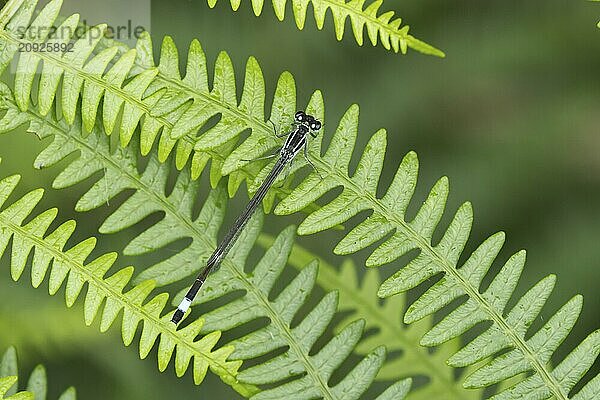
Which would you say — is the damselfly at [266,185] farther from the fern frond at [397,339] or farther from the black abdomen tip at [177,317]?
the fern frond at [397,339]

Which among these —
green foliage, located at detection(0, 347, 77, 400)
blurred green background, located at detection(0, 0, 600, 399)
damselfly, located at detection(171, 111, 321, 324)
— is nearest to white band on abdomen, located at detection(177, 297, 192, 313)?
damselfly, located at detection(171, 111, 321, 324)

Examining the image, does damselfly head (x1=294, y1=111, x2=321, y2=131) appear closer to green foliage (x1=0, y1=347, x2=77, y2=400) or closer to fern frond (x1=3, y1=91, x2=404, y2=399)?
fern frond (x1=3, y1=91, x2=404, y2=399)

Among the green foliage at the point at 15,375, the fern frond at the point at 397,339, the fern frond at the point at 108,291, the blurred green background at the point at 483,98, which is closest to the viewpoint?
the fern frond at the point at 108,291

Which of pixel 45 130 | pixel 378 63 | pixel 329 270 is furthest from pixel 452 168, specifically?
pixel 45 130

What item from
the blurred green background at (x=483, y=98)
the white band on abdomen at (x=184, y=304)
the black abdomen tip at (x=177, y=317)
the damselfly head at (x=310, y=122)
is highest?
the blurred green background at (x=483, y=98)

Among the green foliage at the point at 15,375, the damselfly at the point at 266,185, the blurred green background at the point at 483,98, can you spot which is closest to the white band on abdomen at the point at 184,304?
the damselfly at the point at 266,185

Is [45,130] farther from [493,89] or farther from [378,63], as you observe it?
[493,89]
